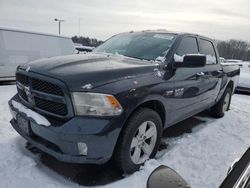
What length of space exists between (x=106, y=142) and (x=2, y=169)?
1.28m

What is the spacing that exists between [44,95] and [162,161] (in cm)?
175

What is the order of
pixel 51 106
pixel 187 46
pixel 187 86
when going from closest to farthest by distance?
1. pixel 51 106
2. pixel 187 86
3. pixel 187 46

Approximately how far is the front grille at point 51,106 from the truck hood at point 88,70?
244 mm

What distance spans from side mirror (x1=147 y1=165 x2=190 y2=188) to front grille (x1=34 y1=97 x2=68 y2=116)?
4.54 ft

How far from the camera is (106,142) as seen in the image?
8.44ft

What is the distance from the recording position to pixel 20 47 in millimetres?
7938

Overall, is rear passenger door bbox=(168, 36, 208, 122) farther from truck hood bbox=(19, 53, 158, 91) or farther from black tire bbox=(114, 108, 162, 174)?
black tire bbox=(114, 108, 162, 174)

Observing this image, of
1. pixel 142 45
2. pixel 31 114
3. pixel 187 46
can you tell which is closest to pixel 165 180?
pixel 31 114

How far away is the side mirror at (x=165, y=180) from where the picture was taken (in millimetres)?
1344

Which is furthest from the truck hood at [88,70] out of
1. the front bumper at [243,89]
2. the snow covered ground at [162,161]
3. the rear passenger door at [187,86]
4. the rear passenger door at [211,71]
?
the front bumper at [243,89]

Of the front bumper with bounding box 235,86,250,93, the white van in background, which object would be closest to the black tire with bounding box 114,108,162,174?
the white van in background

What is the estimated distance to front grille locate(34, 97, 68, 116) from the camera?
8.47ft

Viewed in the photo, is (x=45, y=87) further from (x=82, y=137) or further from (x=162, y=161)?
(x=162, y=161)

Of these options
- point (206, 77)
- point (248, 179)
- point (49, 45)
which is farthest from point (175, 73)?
point (49, 45)
